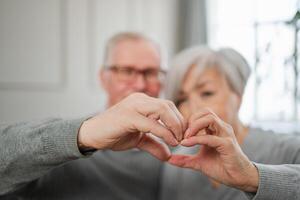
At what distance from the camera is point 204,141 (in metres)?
0.73

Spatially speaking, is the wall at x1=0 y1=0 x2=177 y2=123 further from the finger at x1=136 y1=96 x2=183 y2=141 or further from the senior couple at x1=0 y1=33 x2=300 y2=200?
the finger at x1=136 y1=96 x2=183 y2=141

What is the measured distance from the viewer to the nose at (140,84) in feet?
5.49

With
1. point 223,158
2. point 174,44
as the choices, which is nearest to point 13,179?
point 223,158

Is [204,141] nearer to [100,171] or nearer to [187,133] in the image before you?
[187,133]

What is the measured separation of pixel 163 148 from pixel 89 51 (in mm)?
1594

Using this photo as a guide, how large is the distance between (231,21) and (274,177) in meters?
2.41

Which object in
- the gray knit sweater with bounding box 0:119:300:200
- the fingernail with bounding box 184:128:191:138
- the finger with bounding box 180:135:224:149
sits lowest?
the gray knit sweater with bounding box 0:119:300:200

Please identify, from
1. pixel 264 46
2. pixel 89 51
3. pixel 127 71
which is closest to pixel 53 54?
pixel 89 51

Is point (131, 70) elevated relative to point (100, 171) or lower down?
elevated

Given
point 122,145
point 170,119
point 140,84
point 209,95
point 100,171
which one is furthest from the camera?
point 140,84

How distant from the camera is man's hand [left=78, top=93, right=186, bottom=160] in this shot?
0.73 meters

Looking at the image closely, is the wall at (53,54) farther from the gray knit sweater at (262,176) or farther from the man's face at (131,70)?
the gray knit sweater at (262,176)

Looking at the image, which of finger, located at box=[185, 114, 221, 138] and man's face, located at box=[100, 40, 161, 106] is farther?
man's face, located at box=[100, 40, 161, 106]

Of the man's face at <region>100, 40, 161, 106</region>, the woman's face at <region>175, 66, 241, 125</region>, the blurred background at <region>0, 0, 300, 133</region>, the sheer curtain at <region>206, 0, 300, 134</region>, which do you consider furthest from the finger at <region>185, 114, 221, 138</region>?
the man's face at <region>100, 40, 161, 106</region>
